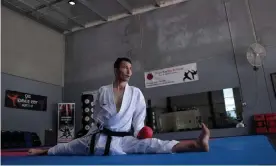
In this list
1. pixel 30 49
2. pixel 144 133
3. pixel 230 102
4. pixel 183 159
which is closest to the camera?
pixel 183 159

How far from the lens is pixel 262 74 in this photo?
543 cm

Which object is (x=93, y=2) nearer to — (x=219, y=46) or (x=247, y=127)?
(x=219, y=46)

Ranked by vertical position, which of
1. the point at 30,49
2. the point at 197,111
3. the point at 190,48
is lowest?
the point at 197,111

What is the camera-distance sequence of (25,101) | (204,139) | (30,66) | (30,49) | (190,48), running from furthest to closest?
(30,49) → (30,66) → (25,101) → (190,48) → (204,139)

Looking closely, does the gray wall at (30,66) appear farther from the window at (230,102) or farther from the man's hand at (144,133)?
the man's hand at (144,133)

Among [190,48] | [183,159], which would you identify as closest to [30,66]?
[190,48]

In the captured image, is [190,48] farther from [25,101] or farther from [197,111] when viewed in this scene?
[25,101]

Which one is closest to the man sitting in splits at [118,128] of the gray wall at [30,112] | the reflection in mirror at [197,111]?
the reflection in mirror at [197,111]

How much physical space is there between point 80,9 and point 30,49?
6.25 ft

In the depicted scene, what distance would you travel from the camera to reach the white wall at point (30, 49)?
657 centimetres

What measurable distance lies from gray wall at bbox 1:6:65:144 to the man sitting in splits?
4657 mm

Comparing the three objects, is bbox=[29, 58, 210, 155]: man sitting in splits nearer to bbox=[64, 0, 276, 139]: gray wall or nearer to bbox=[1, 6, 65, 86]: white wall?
bbox=[64, 0, 276, 139]: gray wall

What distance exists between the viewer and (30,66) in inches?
277

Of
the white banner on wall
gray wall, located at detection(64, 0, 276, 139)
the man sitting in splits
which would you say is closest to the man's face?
the man sitting in splits
